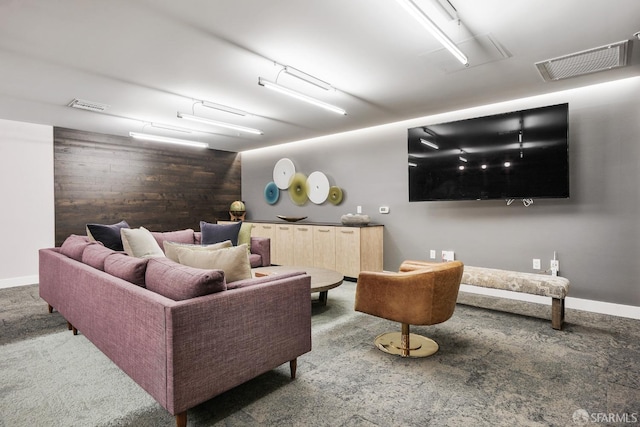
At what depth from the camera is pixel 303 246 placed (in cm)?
572

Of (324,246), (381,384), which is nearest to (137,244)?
(381,384)

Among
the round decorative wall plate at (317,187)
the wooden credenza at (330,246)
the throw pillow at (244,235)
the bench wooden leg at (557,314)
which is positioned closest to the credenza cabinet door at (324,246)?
the wooden credenza at (330,246)

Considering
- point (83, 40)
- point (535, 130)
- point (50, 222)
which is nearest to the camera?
point (83, 40)

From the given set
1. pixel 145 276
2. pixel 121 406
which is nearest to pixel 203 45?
pixel 145 276

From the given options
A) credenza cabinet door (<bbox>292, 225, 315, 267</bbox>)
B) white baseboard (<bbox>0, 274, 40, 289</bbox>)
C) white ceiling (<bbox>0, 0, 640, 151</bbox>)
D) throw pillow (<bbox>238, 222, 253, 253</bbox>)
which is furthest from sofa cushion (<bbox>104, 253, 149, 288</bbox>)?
white baseboard (<bbox>0, 274, 40, 289</bbox>)

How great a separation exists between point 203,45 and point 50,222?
4317 mm

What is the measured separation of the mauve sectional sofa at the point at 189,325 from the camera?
1635 mm

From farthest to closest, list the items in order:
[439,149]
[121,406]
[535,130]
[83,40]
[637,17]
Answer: [439,149] < [535,130] < [83,40] < [637,17] < [121,406]

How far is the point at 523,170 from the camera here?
12.8 ft

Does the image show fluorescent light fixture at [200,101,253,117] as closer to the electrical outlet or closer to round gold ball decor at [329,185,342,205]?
round gold ball decor at [329,185,342,205]

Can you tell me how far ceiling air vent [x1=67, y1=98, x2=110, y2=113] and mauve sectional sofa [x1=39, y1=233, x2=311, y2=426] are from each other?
8.51 feet

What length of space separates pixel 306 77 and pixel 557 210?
321 cm

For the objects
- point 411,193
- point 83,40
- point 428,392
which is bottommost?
point 428,392

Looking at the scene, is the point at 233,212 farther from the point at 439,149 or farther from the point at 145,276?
the point at 145,276
